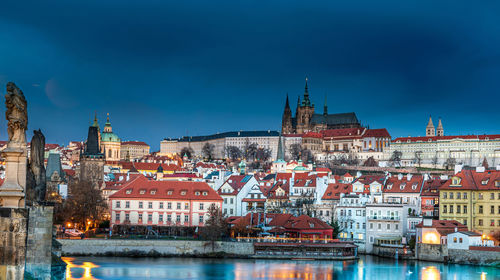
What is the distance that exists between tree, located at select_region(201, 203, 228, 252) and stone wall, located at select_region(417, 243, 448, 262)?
14607mm

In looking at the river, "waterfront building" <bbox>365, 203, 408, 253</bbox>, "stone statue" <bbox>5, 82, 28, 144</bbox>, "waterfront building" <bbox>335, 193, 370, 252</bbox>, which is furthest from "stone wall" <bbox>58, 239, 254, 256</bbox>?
"stone statue" <bbox>5, 82, 28, 144</bbox>

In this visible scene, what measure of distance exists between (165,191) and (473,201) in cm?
2491

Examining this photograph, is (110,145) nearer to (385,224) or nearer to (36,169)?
(385,224)

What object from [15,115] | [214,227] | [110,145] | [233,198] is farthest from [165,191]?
[110,145]

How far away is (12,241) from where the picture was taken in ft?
43.7

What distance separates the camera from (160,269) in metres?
42.6

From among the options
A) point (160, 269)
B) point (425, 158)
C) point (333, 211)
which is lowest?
point (160, 269)

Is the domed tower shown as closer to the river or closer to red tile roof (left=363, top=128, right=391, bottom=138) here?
red tile roof (left=363, top=128, right=391, bottom=138)

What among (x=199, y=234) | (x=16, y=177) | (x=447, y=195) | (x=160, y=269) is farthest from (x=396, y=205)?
(x=16, y=177)

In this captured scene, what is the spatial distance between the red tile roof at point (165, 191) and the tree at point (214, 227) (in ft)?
7.74

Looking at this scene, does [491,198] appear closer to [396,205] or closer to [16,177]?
[396,205]

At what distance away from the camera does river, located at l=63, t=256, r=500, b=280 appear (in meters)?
40.3

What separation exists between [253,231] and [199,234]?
13.9 feet

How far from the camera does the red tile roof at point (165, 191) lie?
57562mm
